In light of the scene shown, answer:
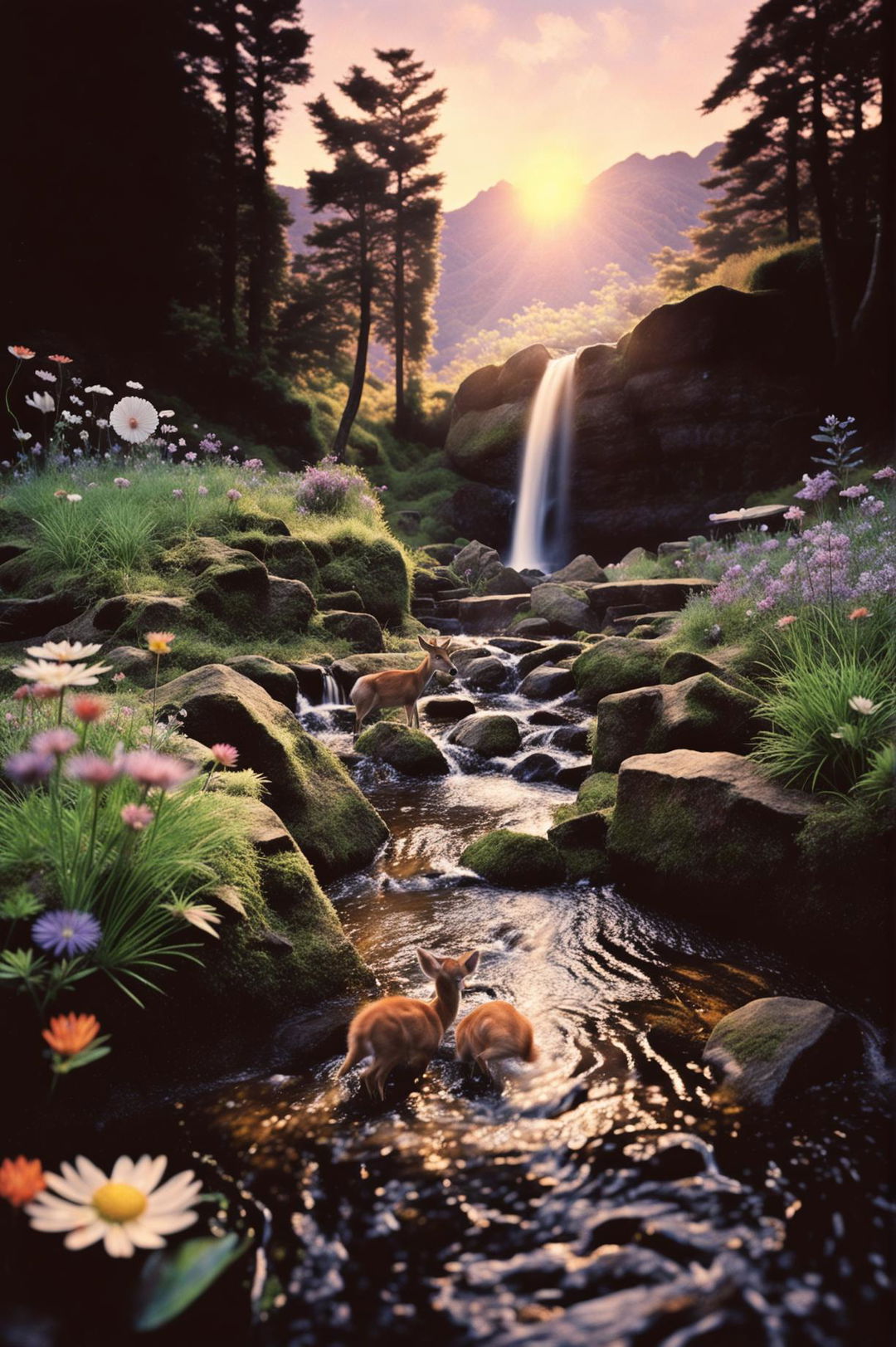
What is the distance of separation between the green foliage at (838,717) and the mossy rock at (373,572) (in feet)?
29.7

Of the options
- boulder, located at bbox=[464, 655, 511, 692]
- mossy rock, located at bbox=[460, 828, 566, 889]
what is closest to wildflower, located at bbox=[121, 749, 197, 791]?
mossy rock, located at bbox=[460, 828, 566, 889]

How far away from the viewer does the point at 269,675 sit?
8.06 m

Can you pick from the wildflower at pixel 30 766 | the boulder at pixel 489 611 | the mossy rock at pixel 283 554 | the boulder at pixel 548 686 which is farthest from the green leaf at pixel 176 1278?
the boulder at pixel 489 611

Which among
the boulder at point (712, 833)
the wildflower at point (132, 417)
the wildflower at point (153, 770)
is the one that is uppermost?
the wildflower at point (132, 417)

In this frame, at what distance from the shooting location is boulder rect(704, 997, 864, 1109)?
2930 mm

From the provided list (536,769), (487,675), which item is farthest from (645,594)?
(536,769)

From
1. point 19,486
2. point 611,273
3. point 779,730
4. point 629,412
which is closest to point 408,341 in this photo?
point 629,412

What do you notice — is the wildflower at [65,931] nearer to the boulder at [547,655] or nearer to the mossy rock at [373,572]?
the boulder at [547,655]

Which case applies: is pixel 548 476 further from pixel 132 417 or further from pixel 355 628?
pixel 132 417

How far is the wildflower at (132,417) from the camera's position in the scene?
21.9ft

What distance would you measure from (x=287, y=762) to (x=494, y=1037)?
2717 mm

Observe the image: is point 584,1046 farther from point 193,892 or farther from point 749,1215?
point 193,892

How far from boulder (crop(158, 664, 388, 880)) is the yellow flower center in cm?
337

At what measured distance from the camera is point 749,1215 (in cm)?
230
